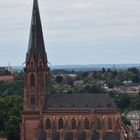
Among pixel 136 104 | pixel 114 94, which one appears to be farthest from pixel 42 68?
pixel 114 94

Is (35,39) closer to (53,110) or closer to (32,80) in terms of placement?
(32,80)

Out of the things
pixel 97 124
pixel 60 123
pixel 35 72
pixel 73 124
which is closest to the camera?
pixel 97 124

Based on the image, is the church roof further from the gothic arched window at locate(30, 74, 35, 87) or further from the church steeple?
the gothic arched window at locate(30, 74, 35, 87)

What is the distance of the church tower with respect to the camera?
97.2 m

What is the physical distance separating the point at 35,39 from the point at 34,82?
565cm

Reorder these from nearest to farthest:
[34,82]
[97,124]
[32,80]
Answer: [97,124] < [34,82] < [32,80]

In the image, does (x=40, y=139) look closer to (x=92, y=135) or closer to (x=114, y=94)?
(x=92, y=135)

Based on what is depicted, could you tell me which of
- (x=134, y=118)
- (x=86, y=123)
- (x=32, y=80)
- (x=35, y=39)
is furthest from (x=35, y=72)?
(x=134, y=118)

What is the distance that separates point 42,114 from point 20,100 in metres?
23.1

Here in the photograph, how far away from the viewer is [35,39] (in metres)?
97.8

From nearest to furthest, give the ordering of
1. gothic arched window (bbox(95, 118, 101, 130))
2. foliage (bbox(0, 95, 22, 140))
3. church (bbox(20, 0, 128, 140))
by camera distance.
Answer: church (bbox(20, 0, 128, 140)) < gothic arched window (bbox(95, 118, 101, 130)) < foliage (bbox(0, 95, 22, 140))

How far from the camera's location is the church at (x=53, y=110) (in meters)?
96.1

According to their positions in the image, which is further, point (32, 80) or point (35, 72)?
point (32, 80)

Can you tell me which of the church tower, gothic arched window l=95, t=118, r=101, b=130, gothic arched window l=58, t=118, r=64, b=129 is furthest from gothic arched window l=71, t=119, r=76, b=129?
the church tower
